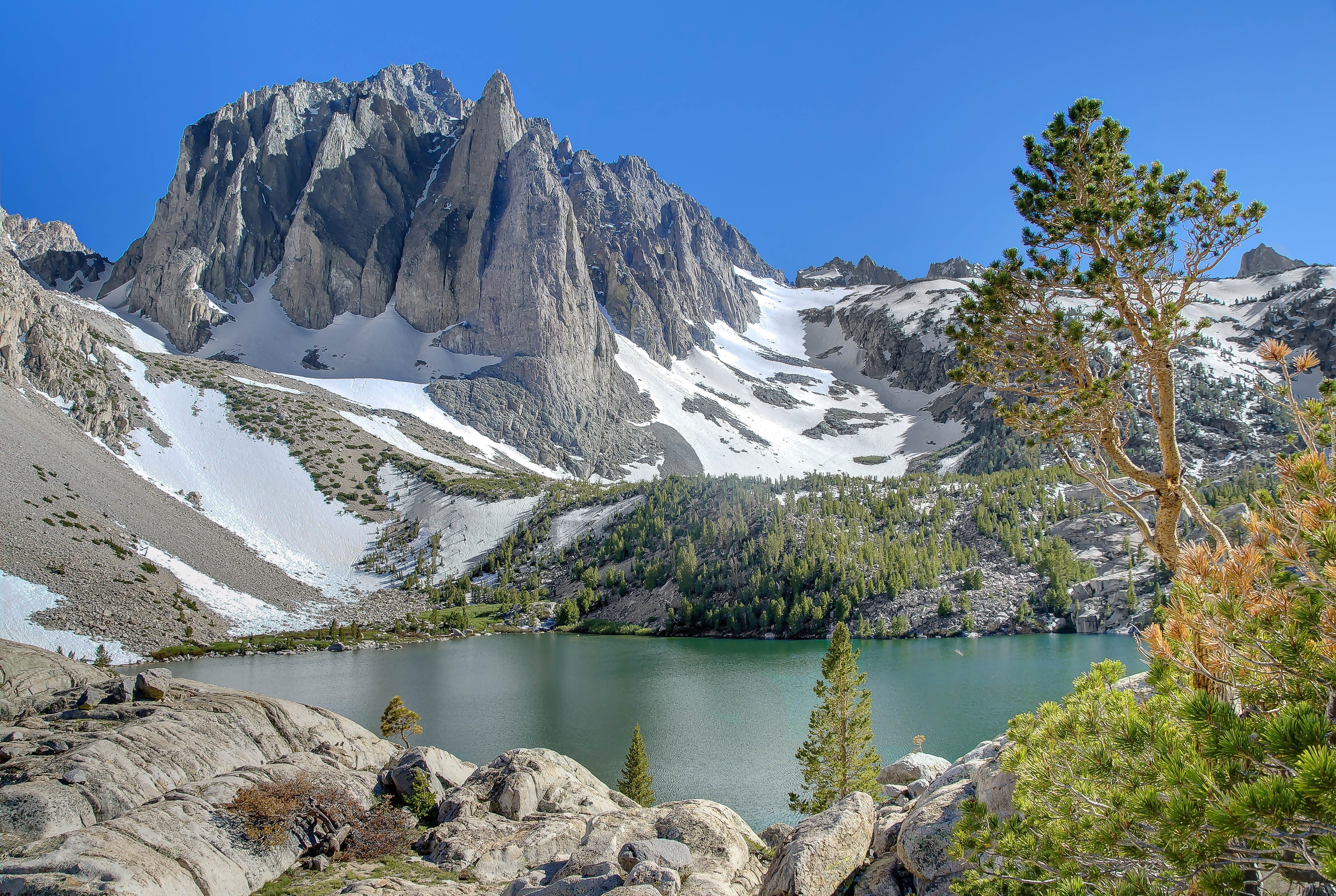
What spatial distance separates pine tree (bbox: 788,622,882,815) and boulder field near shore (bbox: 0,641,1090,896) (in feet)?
12.6

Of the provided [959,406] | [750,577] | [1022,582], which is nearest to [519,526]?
[750,577]

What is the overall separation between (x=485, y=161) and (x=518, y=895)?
178624mm

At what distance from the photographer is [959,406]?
172875 mm

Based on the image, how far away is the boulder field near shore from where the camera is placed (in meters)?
9.18

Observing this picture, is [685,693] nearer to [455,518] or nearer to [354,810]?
[354,810]

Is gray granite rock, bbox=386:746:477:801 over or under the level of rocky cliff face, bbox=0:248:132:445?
under

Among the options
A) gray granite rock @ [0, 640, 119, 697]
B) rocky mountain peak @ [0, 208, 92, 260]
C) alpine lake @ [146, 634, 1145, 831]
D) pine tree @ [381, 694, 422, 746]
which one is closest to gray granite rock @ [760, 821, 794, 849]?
alpine lake @ [146, 634, 1145, 831]

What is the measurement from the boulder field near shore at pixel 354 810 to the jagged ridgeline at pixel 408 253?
4653 inches

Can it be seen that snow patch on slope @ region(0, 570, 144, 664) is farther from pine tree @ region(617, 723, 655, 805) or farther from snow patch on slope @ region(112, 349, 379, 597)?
pine tree @ region(617, 723, 655, 805)

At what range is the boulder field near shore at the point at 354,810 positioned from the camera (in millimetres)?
9180

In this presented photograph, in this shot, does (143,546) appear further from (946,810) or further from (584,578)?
(946,810)

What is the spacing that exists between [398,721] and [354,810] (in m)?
14.7

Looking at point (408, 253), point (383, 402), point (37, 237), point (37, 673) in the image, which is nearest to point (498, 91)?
point (408, 253)

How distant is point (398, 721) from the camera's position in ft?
90.8
